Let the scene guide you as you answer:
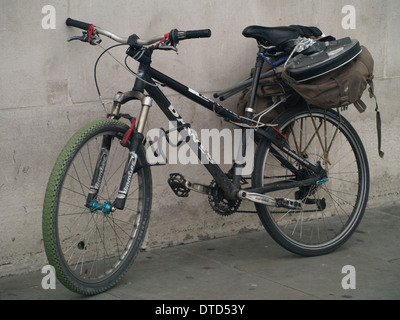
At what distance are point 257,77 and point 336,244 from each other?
131 centimetres

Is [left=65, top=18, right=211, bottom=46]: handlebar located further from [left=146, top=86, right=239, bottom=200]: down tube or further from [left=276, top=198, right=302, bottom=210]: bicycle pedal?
[left=276, top=198, right=302, bottom=210]: bicycle pedal

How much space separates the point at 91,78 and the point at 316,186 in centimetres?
168

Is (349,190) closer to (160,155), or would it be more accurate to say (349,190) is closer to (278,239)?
(278,239)

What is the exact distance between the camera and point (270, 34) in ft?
15.0

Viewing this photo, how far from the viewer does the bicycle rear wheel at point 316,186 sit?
4719 mm

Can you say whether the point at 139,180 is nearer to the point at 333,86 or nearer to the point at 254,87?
the point at 254,87
